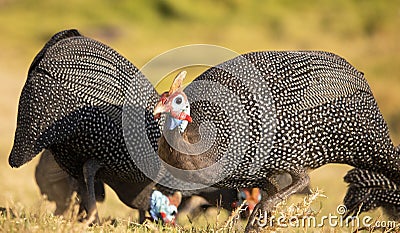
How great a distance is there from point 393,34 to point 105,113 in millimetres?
20295

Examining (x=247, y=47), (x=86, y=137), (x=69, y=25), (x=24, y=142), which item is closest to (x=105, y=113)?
(x=86, y=137)

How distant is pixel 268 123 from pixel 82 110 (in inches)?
56.2

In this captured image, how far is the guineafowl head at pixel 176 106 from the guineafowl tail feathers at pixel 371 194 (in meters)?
1.84

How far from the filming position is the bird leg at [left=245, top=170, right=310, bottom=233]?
202 inches

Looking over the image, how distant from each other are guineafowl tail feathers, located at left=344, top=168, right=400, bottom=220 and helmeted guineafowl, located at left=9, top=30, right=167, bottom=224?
5.82ft

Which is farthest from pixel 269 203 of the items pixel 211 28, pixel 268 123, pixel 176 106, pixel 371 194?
pixel 211 28

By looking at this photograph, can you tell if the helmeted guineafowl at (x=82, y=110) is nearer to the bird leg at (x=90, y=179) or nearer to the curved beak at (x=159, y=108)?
the bird leg at (x=90, y=179)

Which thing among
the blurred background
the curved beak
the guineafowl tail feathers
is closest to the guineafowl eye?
the curved beak

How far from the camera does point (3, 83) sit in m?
20.3

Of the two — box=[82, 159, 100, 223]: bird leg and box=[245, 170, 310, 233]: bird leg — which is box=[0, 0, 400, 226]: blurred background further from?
box=[245, 170, 310, 233]: bird leg

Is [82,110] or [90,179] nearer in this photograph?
[82,110]

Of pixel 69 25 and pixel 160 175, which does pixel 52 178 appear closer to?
pixel 160 175

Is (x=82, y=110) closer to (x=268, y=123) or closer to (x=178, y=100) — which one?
(x=178, y=100)

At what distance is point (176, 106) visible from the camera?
5.14 meters
